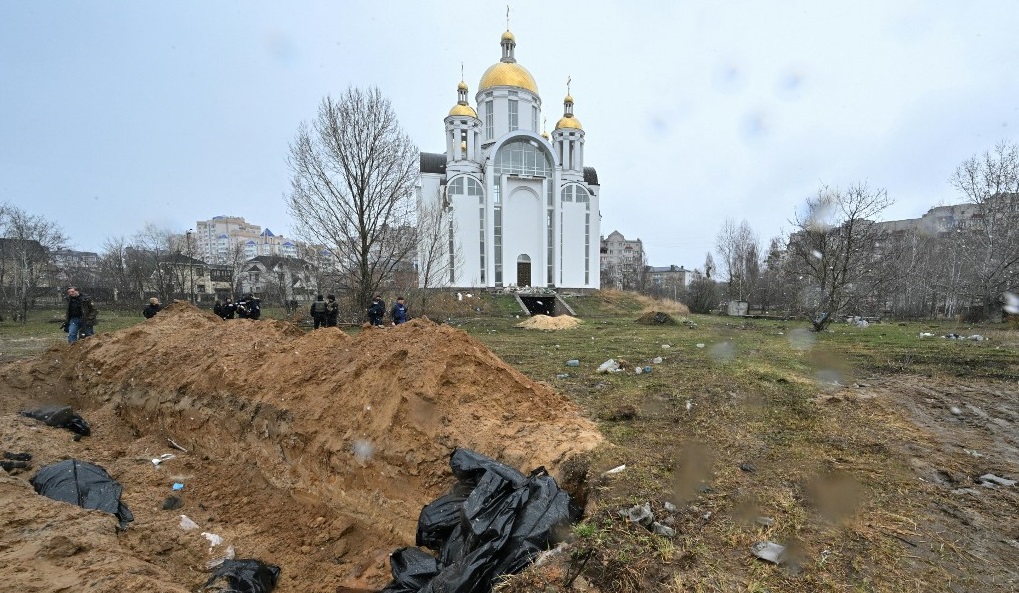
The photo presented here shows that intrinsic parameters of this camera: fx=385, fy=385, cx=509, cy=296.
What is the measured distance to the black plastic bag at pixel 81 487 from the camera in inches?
150

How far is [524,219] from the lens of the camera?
119 ft

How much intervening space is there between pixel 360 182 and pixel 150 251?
3074 cm

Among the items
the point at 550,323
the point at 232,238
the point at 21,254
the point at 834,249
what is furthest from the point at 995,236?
the point at 232,238

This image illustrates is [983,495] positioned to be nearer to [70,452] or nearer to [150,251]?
[70,452]

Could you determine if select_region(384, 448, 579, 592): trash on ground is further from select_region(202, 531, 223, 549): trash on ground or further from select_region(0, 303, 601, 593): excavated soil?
select_region(202, 531, 223, 549): trash on ground

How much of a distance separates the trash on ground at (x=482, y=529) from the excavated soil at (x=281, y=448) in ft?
1.95

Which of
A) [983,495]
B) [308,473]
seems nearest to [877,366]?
[983,495]

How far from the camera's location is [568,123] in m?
36.7

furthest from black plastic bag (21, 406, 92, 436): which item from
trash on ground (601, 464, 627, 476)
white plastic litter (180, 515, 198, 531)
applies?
trash on ground (601, 464, 627, 476)

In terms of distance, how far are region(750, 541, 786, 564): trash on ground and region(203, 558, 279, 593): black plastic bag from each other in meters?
3.90

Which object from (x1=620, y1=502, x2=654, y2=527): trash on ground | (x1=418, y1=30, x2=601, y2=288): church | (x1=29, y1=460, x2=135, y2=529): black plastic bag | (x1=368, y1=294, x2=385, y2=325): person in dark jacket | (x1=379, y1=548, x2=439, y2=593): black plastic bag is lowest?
(x1=379, y1=548, x2=439, y2=593): black plastic bag

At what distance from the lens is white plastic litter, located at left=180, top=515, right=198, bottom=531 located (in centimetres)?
396

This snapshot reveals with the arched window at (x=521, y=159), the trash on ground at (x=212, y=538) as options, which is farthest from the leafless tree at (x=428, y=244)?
the trash on ground at (x=212, y=538)

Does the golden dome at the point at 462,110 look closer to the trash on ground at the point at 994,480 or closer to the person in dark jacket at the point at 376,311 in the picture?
the person in dark jacket at the point at 376,311
